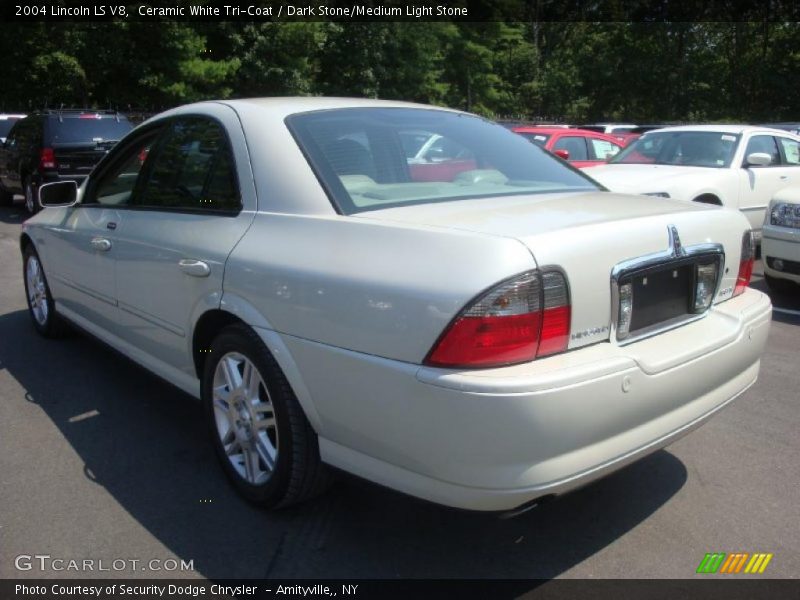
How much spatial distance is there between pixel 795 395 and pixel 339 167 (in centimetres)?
315

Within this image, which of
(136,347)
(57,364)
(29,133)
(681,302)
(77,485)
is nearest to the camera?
(681,302)

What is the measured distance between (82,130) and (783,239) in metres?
10.5

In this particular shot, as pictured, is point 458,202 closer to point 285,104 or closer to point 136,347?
point 285,104

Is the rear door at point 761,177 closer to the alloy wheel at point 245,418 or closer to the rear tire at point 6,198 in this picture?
the alloy wheel at point 245,418

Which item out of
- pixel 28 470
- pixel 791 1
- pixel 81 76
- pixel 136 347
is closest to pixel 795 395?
pixel 136 347

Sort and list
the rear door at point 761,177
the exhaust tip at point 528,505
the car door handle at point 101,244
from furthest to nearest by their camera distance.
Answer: the rear door at point 761,177 < the car door handle at point 101,244 < the exhaust tip at point 528,505

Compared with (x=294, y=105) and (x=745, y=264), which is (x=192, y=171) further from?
(x=745, y=264)

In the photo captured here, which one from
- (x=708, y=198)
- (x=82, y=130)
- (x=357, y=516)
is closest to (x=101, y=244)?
(x=357, y=516)

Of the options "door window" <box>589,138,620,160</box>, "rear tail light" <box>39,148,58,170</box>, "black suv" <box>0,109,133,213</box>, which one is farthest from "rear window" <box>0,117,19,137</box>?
"door window" <box>589,138,620,160</box>

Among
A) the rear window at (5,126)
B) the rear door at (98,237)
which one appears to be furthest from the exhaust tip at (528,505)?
the rear window at (5,126)

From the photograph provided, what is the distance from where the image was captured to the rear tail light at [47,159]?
1188 cm

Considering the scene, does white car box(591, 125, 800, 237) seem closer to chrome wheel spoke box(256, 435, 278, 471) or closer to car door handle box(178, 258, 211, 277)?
car door handle box(178, 258, 211, 277)

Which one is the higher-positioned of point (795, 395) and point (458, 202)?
point (458, 202)

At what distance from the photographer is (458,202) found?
293 cm
